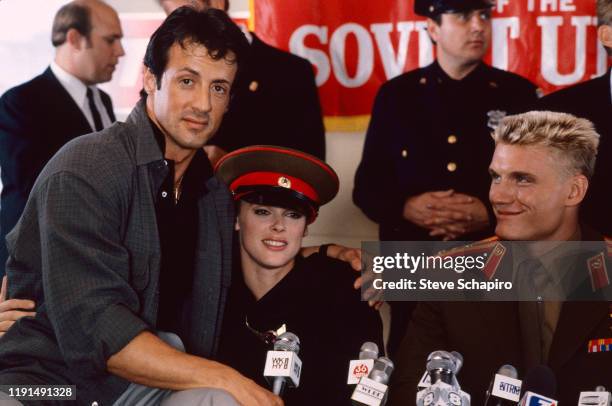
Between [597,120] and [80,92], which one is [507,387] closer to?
[597,120]

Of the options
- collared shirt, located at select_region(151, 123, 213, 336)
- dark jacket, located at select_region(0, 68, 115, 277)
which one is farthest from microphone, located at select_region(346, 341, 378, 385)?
dark jacket, located at select_region(0, 68, 115, 277)

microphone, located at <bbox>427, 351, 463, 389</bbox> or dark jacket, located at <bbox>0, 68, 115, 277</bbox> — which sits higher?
dark jacket, located at <bbox>0, 68, 115, 277</bbox>

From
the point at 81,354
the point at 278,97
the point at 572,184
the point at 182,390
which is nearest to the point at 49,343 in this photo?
the point at 81,354

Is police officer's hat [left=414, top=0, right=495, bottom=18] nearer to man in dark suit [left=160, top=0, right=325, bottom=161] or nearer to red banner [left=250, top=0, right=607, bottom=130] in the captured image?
red banner [left=250, top=0, right=607, bottom=130]

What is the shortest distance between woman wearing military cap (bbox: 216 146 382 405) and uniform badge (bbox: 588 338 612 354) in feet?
1.67

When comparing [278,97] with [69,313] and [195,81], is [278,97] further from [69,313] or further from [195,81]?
[69,313]

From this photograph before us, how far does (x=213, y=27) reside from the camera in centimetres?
240

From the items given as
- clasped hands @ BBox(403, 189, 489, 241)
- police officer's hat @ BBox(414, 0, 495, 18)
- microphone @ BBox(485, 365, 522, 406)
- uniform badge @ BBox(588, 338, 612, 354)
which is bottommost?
uniform badge @ BBox(588, 338, 612, 354)

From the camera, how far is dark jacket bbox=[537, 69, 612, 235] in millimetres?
2617

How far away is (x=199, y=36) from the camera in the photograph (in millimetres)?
2385

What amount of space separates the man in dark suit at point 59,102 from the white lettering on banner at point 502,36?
4.02ft

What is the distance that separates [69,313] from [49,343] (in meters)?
0.15

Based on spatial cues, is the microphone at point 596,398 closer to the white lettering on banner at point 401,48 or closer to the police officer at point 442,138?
the police officer at point 442,138

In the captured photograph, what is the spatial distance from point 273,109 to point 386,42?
417 millimetres
